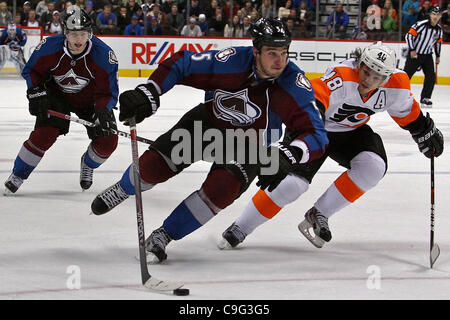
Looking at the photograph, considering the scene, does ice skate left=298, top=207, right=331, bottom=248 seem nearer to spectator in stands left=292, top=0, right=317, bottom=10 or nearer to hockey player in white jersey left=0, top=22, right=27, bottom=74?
hockey player in white jersey left=0, top=22, right=27, bottom=74

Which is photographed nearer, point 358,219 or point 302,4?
point 358,219

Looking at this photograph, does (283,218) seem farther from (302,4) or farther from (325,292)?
(302,4)

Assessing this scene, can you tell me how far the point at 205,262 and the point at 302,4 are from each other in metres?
10.5

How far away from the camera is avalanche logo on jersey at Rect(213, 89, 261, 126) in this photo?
3.27 meters

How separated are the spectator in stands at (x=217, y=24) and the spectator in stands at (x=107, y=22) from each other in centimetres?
152

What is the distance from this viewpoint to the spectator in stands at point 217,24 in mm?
13000

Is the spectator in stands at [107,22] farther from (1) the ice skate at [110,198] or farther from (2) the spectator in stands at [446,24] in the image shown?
(1) the ice skate at [110,198]

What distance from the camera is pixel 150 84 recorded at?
3.15 m

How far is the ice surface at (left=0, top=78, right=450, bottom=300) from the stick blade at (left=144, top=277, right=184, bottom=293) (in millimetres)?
36

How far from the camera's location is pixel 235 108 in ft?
10.8

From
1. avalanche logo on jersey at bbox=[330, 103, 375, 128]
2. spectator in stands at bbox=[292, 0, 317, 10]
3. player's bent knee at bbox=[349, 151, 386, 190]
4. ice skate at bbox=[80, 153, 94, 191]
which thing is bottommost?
spectator in stands at bbox=[292, 0, 317, 10]

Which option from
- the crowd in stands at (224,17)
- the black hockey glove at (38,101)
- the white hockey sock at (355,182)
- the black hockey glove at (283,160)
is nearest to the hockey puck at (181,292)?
the black hockey glove at (283,160)

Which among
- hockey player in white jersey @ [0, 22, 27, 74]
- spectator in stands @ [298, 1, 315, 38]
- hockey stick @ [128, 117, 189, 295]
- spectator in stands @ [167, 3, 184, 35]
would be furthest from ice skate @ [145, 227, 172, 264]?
spectator in stands @ [167, 3, 184, 35]
